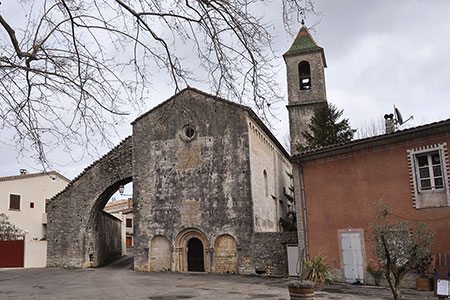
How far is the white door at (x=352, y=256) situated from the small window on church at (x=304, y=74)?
1713 cm

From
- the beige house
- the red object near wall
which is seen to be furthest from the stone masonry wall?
the beige house

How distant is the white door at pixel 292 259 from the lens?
798 inches

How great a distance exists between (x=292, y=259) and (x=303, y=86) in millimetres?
15576

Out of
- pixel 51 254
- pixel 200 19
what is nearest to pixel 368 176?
pixel 200 19

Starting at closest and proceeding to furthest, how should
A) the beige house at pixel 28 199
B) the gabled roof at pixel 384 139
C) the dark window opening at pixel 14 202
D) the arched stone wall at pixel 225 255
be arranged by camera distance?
the gabled roof at pixel 384 139 < the arched stone wall at pixel 225 255 < the beige house at pixel 28 199 < the dark window opening at pixel 14 202

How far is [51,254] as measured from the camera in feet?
89.8

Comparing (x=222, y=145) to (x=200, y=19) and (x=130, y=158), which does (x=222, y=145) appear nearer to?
(x=130, y=158)

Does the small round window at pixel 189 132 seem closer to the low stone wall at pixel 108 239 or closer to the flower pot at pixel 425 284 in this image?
the low stone wall at pixel 108 239

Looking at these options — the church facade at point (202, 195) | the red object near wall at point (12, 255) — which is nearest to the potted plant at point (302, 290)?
the church facade at point (202, 195)

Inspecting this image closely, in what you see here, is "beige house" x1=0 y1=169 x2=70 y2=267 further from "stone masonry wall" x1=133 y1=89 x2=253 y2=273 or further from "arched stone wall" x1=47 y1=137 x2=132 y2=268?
"stone masonry wall" x1=133 y1=89 x2=253 y2=273

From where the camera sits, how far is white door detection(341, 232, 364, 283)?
16.2 m

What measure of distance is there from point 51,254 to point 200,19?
25506 mm

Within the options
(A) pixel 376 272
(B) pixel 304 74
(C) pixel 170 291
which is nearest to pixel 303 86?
(B) pixel 304 74

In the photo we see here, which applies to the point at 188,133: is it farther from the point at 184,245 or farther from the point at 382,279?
the point at 382,279
